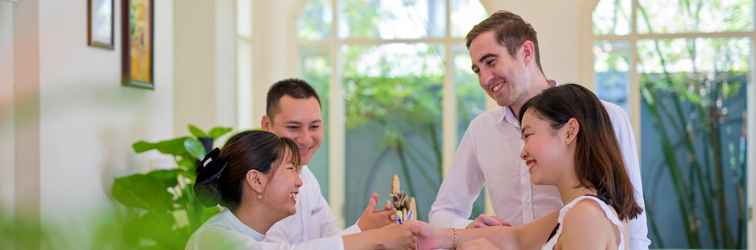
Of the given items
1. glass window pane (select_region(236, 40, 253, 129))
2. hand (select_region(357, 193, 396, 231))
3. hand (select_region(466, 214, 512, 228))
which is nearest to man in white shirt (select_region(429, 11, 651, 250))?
hand (select_region(466, 214, 512, 228))

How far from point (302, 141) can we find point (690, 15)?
487 centimetres

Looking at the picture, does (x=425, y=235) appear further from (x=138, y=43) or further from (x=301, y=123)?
(x=138, y=43)

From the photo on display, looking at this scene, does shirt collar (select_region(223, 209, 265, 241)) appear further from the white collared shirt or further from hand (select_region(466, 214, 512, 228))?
the white collared shirt

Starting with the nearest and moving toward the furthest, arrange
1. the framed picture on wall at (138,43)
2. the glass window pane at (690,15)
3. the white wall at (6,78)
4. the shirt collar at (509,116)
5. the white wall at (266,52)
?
the shirt collar at (509,116), the white wall at (6,78), the framed picture on wall at (138,43), the glass window pane at (690,15), the white wall at (266,52)

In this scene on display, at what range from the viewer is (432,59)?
23.4 ft

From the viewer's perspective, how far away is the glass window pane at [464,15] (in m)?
7.04

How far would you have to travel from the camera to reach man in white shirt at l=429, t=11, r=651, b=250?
8.54ft

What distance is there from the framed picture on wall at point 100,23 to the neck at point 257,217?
2.25m

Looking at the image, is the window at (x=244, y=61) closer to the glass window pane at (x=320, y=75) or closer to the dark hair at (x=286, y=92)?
the glass window pane at (x=320, y=75)

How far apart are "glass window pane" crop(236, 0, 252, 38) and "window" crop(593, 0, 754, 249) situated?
2366 millimetres

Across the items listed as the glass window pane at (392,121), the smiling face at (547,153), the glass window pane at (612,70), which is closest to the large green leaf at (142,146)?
the smiling face at (547,153)

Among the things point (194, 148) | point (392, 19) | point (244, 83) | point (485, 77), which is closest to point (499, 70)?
point (485, 77)

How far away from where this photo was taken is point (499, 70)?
261 cm

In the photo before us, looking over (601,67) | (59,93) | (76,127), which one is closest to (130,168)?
(76,127)
